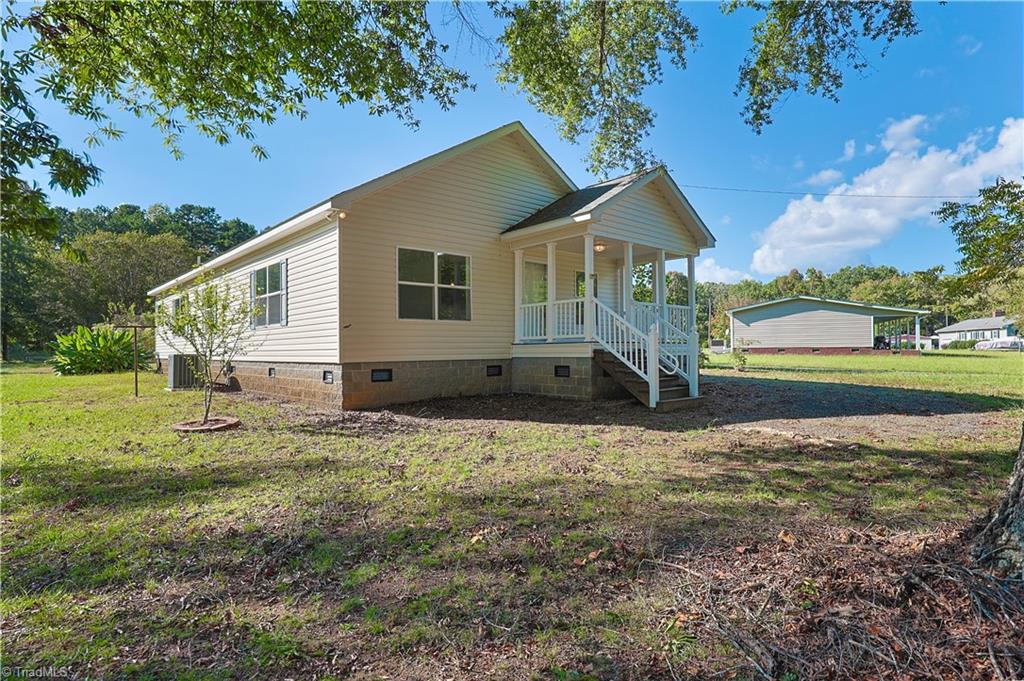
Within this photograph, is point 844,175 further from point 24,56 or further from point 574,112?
point 24,56

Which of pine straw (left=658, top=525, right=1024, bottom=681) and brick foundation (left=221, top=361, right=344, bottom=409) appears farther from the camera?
brick foundation (left=221, top=361, right=344, bottom=409)

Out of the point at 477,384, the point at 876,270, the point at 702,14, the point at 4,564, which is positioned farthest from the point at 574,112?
the point at 876,270

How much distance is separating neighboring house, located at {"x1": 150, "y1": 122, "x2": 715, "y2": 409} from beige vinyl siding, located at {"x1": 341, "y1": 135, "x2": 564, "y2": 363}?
28 millimetres

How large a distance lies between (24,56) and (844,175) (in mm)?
29232

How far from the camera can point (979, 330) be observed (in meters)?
64.3

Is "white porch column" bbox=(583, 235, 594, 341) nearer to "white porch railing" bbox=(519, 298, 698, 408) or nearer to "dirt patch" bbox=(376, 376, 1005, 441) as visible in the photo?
"white porch railing" bbox=(519, 298, 698, 408)

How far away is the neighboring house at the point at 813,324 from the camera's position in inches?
1232

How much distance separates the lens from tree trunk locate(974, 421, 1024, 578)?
206 cm

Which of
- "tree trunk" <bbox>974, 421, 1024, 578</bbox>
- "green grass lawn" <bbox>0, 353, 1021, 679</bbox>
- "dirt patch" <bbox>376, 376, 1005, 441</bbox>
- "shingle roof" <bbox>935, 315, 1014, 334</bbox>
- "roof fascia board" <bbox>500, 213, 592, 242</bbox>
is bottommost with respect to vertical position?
"green grass lawn" <bbox>0, 353, 1021, 679</bbox>

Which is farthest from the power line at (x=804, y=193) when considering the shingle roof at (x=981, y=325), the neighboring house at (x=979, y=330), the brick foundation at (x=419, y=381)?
the shingle roof at (x=981, y=325)

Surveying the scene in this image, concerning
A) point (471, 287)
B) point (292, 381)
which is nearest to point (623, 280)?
point (471, 287)

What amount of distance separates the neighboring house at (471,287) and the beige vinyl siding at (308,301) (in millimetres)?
44

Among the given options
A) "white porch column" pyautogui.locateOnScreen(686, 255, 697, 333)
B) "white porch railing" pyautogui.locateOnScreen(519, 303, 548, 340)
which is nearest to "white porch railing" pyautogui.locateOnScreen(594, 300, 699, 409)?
"white porch column" pyautogui.locateOnScreen(686, 255, 697, 333)

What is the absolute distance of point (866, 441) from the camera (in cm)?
596
